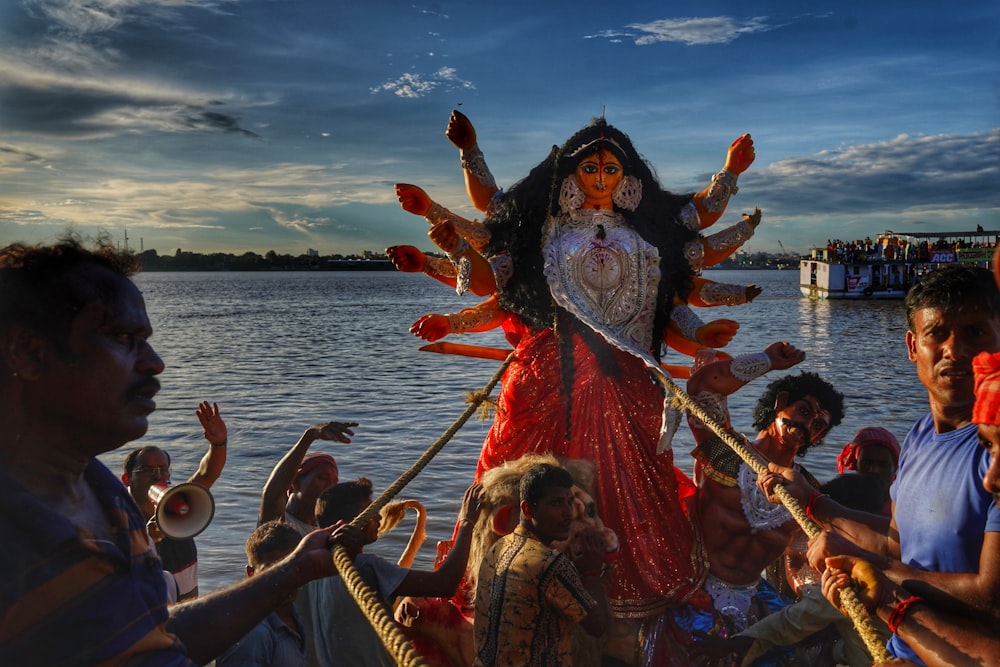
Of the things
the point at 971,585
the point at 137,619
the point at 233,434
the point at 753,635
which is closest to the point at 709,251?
the point at 753,635

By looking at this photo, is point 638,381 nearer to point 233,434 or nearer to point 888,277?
point 233,434

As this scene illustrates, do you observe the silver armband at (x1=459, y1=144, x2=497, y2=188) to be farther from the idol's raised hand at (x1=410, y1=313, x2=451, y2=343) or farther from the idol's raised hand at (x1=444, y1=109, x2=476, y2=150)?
the idol's raised hand at (x1=410, y1=313, x2=451, y2=343)

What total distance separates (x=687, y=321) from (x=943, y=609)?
2.86 meters

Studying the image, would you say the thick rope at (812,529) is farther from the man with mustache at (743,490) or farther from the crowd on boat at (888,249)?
the crowd on boat at (888,249)

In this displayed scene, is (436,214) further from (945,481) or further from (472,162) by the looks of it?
(945,481)

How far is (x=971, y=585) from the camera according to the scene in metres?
2.32

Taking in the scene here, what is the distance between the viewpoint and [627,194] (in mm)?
5090

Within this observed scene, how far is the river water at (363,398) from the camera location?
10.6 meters

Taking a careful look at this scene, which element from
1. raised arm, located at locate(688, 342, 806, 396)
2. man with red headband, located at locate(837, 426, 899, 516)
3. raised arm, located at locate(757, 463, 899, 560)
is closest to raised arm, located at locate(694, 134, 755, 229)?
raised arm, located at locate(688, 342, 806, 396)

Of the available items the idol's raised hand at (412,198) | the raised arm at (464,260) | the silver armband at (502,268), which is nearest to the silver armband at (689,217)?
the silver armband at (502,268)

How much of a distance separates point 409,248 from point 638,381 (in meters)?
1.43

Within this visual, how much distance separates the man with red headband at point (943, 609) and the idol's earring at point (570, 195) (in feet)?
9.53

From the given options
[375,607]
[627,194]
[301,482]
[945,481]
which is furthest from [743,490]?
[301,482]

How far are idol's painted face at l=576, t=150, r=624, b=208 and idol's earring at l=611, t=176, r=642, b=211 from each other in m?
0.03
